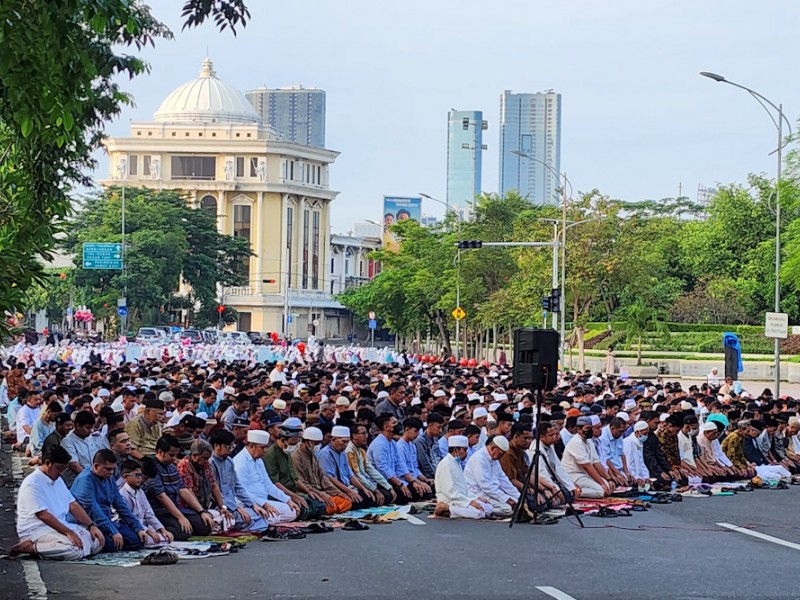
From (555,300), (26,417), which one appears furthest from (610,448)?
(555,300)

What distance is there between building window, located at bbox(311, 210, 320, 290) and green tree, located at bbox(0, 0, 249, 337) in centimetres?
11843

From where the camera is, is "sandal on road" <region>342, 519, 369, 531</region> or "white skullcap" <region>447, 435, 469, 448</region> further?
"white skullcap" <region>447, 435, 469, 448</region>

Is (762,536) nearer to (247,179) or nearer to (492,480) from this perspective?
(492,480)

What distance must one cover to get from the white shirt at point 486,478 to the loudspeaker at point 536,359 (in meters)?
Result: 1.48

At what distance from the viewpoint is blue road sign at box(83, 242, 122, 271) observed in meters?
73.1

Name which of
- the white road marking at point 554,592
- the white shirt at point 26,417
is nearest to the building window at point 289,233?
the white shirt at point 26,417

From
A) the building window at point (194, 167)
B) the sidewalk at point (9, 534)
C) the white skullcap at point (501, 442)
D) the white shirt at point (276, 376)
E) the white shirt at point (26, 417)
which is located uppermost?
the building window at point (194, 167)

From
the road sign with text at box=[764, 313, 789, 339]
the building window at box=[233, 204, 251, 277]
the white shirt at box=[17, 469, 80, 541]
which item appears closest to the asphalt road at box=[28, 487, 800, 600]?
the white shirt at box=[17, 469, 80, 541]

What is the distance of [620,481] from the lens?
2061 cm

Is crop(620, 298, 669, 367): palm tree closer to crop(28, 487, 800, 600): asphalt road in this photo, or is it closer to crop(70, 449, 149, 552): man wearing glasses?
crop(28, 487, 800, 600): asphalt road

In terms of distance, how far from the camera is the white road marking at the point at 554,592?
466 inches

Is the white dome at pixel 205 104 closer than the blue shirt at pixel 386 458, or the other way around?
the blue shirt at pixel 386 458

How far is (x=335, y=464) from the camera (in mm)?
18234

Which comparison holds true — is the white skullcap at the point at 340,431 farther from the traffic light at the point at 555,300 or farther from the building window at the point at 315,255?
the building window at the point at 315,255
